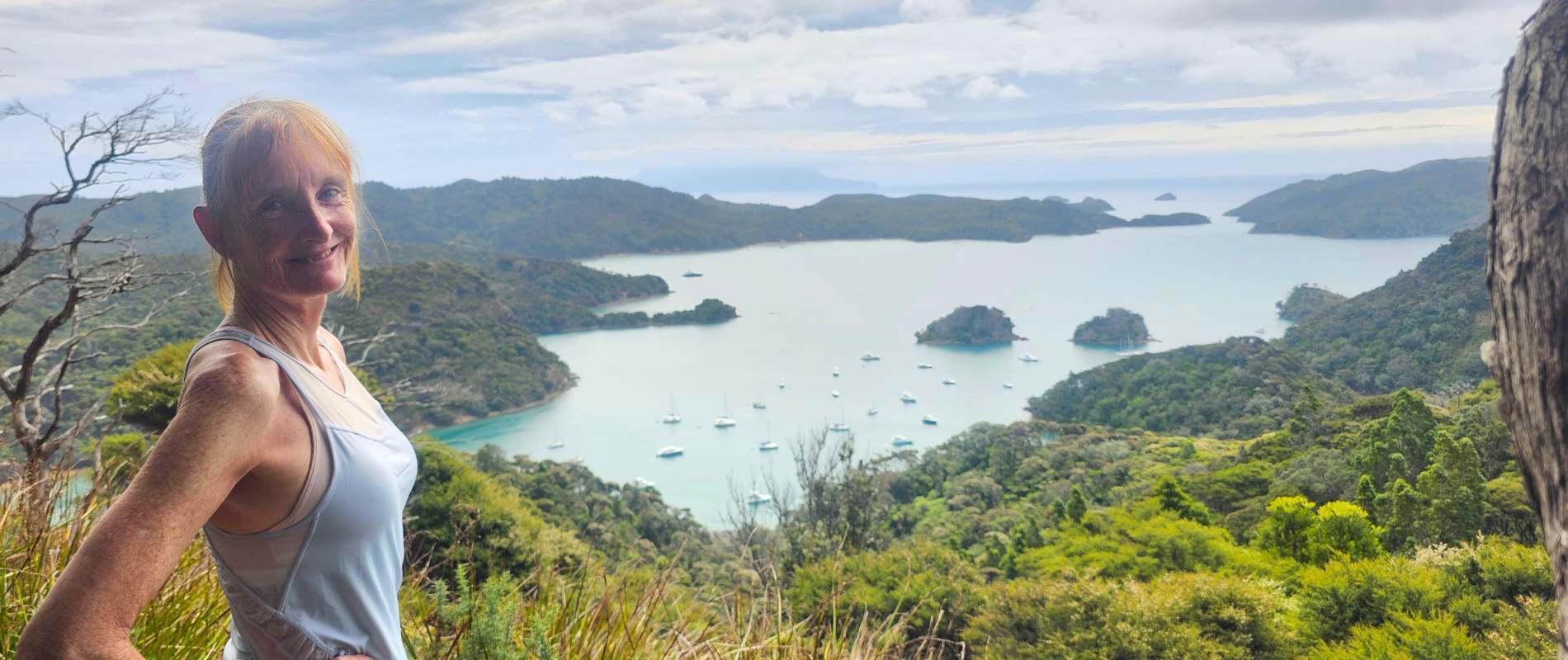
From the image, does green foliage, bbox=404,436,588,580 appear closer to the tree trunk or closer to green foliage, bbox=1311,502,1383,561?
the tree trunk

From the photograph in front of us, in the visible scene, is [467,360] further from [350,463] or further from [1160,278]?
[1160,278]

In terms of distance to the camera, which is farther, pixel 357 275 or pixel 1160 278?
pixel 1160 278

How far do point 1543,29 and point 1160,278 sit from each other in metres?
77.7

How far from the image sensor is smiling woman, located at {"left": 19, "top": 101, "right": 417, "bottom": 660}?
63 cm

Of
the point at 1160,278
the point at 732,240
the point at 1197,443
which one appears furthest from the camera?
the point at 732,240

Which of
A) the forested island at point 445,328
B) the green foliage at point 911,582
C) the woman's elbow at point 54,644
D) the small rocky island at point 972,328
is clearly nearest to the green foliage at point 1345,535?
the green foliage at point 911,582

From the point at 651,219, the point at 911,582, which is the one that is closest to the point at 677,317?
the point at 651,219

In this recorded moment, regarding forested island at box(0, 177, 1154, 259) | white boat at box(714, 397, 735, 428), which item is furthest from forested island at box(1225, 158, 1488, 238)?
white boat at box(714, 397, 735, 428)

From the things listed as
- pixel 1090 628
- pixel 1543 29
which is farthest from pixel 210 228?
pixel 1090 628

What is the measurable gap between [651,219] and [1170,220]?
62.3 m

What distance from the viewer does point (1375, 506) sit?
40.5 ft

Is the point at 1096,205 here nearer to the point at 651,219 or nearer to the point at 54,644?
the point at 651,219

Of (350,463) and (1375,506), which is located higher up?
(350,463)

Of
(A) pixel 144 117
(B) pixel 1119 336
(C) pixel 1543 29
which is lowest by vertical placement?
(B) pixel 1119 336
